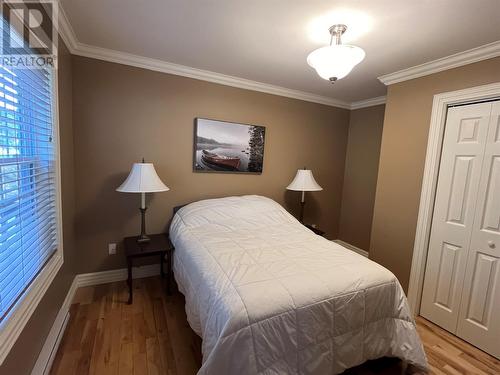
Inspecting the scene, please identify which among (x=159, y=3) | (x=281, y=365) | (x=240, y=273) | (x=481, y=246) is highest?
(x=159, y=3)

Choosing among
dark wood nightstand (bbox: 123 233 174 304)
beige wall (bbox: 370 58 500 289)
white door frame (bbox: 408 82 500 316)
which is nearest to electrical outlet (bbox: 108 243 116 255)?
dark wood nightstand (bbox: 123 233 174 304)

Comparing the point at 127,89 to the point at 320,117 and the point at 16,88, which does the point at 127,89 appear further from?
the point at 320,117

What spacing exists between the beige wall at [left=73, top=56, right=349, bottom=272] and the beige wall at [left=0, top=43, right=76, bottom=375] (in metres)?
0.15

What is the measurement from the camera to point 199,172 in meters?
2.82

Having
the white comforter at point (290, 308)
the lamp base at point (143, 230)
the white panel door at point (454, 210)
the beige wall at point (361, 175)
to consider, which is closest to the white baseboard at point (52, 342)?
the lamp base at point (143, 230)

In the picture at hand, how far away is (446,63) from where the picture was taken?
2064mm

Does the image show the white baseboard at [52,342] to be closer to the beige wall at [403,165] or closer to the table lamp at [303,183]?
the table lamp at [303,183]

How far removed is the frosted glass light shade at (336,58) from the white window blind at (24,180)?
1605 millimetres

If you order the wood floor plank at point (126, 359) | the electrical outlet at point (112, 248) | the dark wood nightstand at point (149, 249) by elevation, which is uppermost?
the dark wood nightstand at point (149, 249)

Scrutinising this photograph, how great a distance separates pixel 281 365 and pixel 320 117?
10.1ft

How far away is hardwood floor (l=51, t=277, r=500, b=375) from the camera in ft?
5.23

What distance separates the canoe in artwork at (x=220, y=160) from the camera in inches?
110

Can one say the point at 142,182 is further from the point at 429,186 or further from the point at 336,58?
the point at 429,186

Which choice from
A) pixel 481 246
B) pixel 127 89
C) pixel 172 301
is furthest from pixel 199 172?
pixel 481 246
